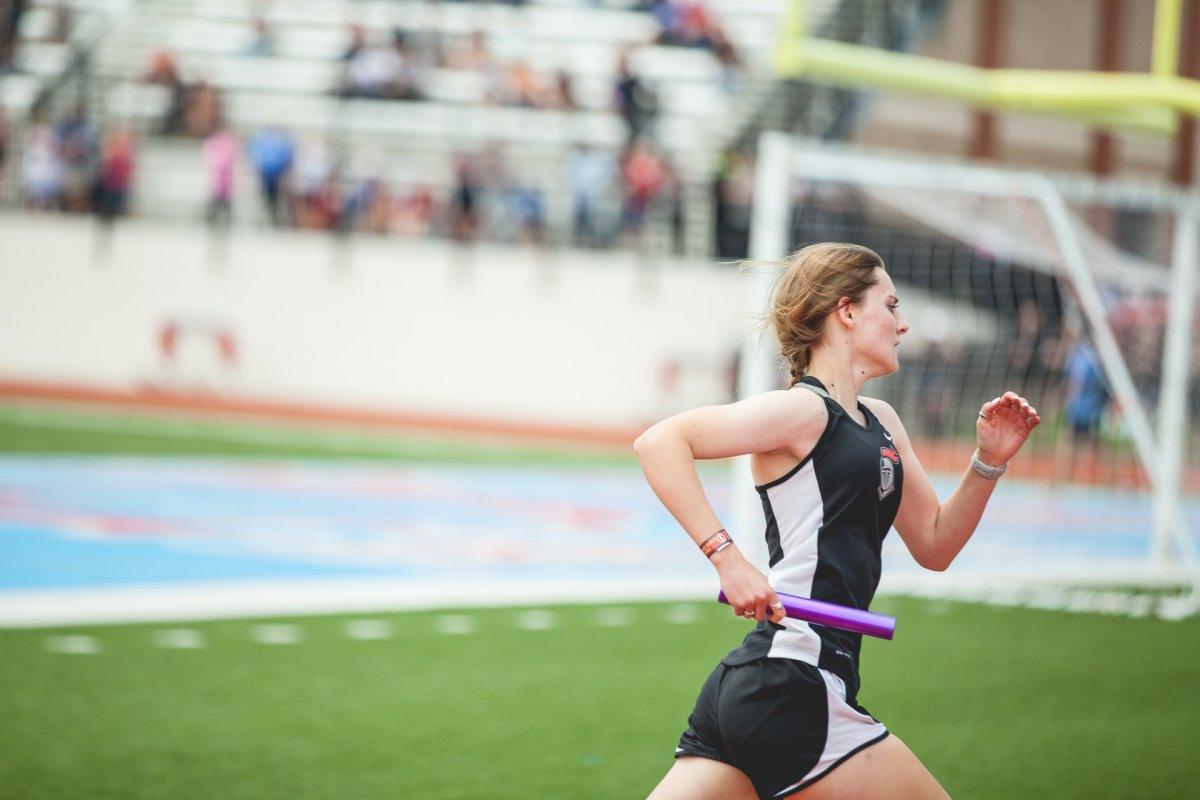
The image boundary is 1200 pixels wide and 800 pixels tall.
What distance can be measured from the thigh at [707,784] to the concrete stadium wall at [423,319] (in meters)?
19.4

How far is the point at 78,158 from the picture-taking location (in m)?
Result: 23.6

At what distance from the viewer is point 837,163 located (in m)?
10.2

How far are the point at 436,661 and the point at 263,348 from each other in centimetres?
Answer: 1631

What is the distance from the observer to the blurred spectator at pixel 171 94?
79.6 feet

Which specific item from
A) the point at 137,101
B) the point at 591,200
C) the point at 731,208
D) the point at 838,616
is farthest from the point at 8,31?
the point at 838,616

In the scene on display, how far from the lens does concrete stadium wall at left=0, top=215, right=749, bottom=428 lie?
23.0m

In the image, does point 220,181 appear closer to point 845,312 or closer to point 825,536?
point 845,312

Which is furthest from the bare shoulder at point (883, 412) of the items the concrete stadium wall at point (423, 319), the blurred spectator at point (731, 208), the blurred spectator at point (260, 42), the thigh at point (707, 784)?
the blurred spectator at point (260, 42)

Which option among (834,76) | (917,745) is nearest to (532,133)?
(834,76)

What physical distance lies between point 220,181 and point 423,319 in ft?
12.9

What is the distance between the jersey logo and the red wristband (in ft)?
1.48

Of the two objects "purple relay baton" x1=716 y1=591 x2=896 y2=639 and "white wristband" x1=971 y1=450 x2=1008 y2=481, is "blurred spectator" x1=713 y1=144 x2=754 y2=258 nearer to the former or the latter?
"white wristband" x1=971 y1=450 x2=1008 y2=481

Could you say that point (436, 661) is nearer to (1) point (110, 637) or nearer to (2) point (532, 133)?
(1) point (110, 637)

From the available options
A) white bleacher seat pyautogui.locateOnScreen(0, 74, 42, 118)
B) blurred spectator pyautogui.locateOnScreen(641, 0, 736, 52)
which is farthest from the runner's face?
blurred spectator pyautogui.locateOnScreen(641, 0, 736, 52)
